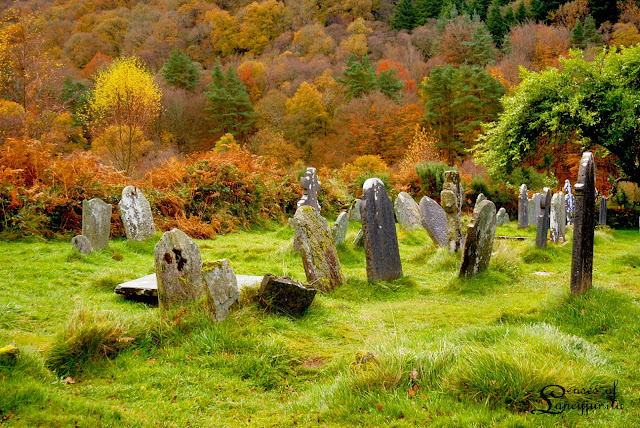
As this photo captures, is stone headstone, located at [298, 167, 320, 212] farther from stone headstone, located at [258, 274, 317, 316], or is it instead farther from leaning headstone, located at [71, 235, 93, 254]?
stone headstone, located at [258, 274, 317, 316]

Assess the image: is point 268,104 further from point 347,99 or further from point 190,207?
point 190,207

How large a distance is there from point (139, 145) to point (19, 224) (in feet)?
77.7

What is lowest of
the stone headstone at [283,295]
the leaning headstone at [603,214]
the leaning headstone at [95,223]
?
the leaning headstone at [603,214]

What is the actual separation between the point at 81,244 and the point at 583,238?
27.3ft

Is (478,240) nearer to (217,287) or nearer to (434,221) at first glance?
(434,221)

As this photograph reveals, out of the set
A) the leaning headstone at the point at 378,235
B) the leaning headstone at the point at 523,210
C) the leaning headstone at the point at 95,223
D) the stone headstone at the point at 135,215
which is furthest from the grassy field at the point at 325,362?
the leaning headstone at the point at 523,210

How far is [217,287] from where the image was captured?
482cm

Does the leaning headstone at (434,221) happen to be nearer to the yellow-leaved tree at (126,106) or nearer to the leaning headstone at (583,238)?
the leaning headstone at (583,238)

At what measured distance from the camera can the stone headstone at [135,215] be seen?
1068 cm

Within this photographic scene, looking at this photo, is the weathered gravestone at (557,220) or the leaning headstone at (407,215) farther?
the leaning headstone at (407,215)

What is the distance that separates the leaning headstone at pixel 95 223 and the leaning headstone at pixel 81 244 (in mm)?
457

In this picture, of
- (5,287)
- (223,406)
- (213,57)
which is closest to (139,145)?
(5,287)

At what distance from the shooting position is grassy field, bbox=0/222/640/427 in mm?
3199

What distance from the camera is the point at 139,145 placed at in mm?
32906
